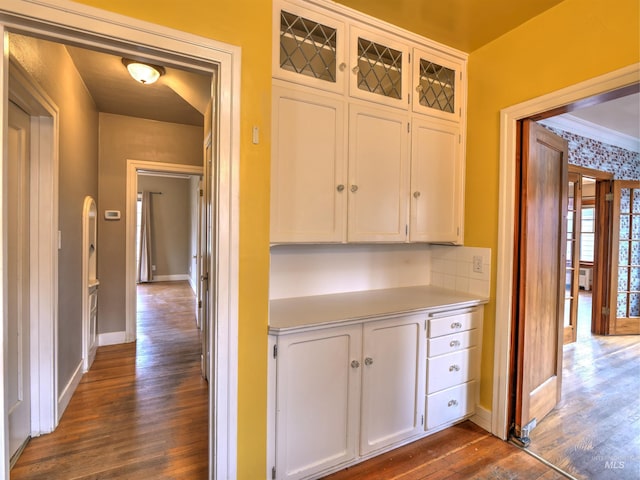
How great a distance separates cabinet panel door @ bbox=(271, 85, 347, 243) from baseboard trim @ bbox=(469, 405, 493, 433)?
1542mm

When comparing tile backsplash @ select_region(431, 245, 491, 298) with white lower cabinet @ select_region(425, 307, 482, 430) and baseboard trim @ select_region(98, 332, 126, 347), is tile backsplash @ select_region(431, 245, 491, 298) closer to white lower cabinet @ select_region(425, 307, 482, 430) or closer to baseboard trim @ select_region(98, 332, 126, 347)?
white lower cabinet @ select_region(425, 307, 482, 430)

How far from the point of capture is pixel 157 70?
7.94ft

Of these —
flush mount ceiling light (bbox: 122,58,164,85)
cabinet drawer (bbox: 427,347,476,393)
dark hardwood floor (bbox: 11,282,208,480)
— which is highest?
flush mount ceiling light (bbox: 122,58,164,85)

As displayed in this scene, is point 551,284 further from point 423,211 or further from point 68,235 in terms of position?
point 68,235

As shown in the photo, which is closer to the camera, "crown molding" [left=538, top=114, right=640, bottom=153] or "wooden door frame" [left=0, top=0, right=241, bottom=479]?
"wooden door frame" [left=0, top=0, right=241, bottom=479]

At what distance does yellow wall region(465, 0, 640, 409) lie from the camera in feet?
5.05

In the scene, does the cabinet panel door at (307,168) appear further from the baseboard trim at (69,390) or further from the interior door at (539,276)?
the baseboard trim at (69,390)

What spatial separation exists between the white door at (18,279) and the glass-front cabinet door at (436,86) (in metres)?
2.36

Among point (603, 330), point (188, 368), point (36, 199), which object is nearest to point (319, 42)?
point (36, 199)

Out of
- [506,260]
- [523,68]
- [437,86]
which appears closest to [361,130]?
[437,86]

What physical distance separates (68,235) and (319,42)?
7.38ft

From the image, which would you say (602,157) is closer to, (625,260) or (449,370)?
(625,260)

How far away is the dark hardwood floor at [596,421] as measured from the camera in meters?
1.86

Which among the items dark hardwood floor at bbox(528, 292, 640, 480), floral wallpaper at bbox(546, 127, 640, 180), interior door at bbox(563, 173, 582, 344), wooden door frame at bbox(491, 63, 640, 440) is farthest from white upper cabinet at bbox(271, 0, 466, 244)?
interior door at bbox(563, 173, 582, 344)
